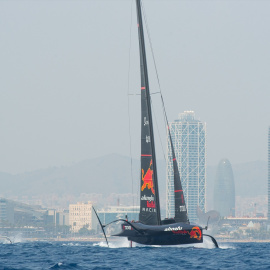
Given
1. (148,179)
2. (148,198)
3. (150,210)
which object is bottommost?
(150,210)

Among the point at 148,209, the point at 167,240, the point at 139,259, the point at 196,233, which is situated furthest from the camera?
the point at 148,209

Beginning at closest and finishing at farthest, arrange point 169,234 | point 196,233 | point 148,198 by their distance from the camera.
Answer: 1. point 169,234
2. point 196,233
3. point 148,198

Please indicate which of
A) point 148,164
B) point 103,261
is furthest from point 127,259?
point 148,164

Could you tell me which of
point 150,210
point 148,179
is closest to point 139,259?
point 150,210

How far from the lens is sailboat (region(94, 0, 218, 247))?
207ft

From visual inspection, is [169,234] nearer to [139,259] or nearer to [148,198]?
[148,198]

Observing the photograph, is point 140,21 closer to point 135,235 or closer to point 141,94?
point 141,94

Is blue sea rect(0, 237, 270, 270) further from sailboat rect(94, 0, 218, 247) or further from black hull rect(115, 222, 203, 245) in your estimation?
sailboat rect(94, 0, 218, 247)

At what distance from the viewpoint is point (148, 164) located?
215 ft

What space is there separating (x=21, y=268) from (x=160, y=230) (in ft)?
57.6

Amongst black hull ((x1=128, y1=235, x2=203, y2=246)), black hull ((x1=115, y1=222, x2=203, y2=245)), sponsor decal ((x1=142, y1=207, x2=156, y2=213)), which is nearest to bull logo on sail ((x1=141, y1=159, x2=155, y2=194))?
sponsor decal ((x1=142, y1=207, x2=156, y2=213))

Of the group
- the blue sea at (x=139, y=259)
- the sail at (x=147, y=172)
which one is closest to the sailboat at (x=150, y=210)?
the sail at (x=147, y=172)

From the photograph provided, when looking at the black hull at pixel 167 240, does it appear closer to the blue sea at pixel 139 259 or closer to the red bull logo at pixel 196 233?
the red bull logo at pixel 196 233

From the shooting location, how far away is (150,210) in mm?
65312
